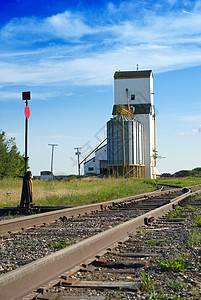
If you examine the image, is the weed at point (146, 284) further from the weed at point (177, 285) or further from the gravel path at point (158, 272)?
the weed at point (177, 285)

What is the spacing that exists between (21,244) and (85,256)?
168 cm

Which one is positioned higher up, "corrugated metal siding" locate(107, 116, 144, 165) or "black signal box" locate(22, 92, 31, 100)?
"corrugated metal siding" locate(107, 116, 144, 165)

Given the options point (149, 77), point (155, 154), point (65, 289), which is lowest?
point (65, 289)

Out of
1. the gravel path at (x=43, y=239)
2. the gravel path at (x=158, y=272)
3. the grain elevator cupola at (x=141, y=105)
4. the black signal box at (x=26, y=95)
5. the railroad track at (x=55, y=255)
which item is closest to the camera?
the railroad track at (x=55, y=255)

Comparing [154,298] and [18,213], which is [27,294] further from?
[18,213]

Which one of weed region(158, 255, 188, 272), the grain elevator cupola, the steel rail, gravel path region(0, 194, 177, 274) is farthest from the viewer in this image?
the grain elevator cupola

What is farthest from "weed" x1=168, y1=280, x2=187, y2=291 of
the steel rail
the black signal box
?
the black signal box

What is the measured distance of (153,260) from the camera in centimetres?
505

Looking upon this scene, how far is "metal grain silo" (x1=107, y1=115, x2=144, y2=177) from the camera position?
53.6m

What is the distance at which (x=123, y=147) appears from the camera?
177 feet

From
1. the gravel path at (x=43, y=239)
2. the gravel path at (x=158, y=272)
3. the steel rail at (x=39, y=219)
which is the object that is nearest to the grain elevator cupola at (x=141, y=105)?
the steel rail at (x=39, y=219)

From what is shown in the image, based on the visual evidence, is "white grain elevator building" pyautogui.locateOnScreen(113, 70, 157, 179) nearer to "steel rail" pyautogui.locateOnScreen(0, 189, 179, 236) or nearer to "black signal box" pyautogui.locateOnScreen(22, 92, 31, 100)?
"black signal box" pyautogui.locateOnScreen(22, 92, 31, 100)

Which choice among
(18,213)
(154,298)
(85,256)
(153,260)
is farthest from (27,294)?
(18,213)

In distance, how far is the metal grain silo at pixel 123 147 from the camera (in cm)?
5356
